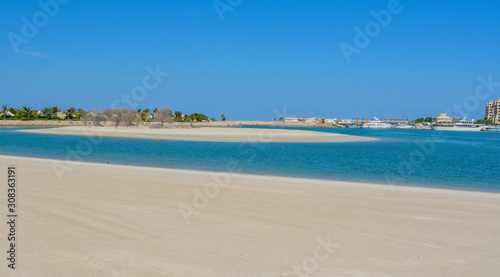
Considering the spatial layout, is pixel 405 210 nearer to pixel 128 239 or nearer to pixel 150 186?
pixel 128 239

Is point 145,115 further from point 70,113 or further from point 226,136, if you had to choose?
point 226,136

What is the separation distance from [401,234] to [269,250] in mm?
2754

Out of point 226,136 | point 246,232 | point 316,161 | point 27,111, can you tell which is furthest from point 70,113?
point 246,232

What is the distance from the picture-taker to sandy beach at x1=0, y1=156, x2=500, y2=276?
4.94m

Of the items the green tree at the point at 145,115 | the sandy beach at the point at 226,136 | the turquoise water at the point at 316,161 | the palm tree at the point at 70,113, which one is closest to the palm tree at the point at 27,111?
the palm tree at the point at 70,113

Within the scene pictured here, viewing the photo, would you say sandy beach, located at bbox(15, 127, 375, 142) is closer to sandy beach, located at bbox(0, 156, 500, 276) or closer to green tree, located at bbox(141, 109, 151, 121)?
sandy beach, located at bbox(0, 156, 500, 276)

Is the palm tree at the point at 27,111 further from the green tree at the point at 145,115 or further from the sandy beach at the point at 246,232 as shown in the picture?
the sandy beach at the point at 246,232

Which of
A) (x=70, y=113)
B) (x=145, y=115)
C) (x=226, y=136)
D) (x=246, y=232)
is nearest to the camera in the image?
(x=246, y=232)

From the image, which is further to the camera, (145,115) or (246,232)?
(145,115)

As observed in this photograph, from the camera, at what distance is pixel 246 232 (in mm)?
6465

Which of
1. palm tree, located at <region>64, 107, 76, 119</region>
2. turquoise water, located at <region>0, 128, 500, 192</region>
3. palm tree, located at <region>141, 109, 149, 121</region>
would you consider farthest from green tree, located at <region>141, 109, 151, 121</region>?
turquoise water, located at <region>0, 128, 500, 192</region>

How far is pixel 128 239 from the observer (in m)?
5.86

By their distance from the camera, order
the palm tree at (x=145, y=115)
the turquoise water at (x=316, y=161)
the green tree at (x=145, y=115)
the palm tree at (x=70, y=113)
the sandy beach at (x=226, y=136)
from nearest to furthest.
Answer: the turquoise water at (x=316, y=161), the sandy beach at (x=226, y=136), the palm tree at (x=70, y=113), the green tree at (x=145, y=115), the palm tree at (x=145, y=115)

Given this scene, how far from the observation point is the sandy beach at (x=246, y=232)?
16.2 ft
